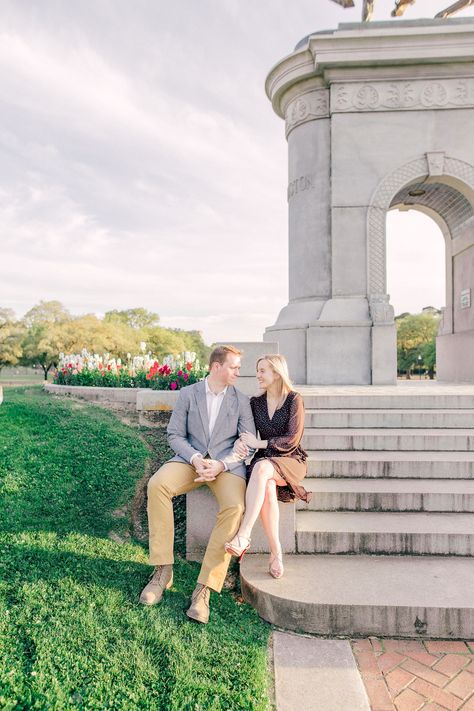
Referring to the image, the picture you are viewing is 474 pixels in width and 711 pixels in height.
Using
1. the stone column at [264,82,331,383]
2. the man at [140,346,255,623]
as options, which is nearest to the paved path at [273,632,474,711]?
the man at [140,346,255,623]

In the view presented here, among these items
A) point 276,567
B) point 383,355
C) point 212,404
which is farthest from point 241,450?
point 383,355

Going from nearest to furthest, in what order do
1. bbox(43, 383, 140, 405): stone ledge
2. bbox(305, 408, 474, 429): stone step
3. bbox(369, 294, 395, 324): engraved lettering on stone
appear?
bbox(305, 408, 474, 429): stone step < bbox(43, 383, 140, 405): stone ledge < bbox(369, 294, 395, 324): engraved lettering on stone

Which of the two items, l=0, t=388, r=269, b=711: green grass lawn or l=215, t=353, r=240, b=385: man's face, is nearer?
l=0, t=388, r=269, b=711: green grass lawn

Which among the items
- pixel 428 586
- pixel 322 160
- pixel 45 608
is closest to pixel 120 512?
pixel 45 608

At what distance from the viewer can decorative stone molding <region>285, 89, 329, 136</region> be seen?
11695 mm

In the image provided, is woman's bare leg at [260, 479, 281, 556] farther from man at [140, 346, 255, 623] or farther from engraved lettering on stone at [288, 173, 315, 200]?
engraved lettering on stone at [288, 173, 315, 200]

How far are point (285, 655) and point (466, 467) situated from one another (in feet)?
9.77

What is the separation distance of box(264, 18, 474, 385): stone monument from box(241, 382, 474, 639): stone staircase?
4401 mm

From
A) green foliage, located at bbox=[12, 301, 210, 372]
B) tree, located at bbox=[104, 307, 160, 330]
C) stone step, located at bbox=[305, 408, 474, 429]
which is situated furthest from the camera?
tree, located at bbox=[104, 307, 160, 330]

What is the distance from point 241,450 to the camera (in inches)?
162

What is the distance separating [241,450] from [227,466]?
18 centimetres

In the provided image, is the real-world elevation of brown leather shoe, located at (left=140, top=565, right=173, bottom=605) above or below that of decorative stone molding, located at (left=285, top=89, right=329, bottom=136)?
below

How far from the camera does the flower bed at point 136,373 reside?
8209mm

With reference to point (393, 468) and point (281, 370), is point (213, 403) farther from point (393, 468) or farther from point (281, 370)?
point (393, 468)
